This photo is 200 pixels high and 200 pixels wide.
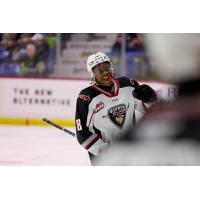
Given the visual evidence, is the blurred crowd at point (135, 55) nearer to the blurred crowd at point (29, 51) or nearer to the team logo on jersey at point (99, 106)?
the team logo on jersey at point (99, 106)

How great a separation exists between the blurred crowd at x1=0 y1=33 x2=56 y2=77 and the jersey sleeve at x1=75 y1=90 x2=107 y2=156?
341mm

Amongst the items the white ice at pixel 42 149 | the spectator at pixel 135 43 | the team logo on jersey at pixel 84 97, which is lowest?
the white ice at pixel 42 149

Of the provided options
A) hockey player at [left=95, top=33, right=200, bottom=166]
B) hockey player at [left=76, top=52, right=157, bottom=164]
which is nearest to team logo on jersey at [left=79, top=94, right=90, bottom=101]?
hockey player at [left=76, top=52, right=157, bottom=164]

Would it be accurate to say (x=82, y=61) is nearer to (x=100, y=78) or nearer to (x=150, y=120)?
(x=100, y=78)

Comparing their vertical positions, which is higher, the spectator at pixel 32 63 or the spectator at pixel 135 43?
the spectator at pixel 135 43

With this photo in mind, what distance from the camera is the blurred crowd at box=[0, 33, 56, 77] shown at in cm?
293

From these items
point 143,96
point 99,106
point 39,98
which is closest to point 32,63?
point 39,98

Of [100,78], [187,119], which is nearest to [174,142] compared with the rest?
[187,119]

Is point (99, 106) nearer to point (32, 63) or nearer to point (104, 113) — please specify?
point (104, 113)

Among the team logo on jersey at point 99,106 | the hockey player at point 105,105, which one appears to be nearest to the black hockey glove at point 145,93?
the hockey player at point 105,105

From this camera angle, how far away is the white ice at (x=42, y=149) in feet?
9.50

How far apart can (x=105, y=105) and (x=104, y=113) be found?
6 cm

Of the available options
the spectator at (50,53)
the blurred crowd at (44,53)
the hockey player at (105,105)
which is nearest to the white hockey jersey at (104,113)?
the hockey player at (105,105)

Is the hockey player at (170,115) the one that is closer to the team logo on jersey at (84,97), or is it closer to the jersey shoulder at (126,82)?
the jersey shoulder at (126,82)
